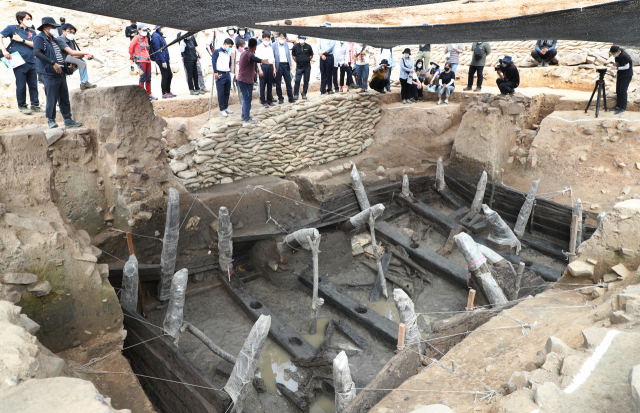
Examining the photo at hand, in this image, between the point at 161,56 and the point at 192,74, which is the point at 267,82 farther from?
the point at 161,56

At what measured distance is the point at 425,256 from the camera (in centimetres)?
838

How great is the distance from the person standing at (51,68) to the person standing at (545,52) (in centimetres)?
1350

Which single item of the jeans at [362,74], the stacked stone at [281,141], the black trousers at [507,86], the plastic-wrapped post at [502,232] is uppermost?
the jeans at [362,74]

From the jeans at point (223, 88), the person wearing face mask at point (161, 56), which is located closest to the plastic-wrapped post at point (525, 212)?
the jeans at point (223, 88)

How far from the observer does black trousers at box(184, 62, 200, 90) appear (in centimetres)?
1045

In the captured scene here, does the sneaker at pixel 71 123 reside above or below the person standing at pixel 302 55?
below

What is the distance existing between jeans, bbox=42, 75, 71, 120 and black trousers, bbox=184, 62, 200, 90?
3623mm

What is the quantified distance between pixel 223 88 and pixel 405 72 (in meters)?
5.27

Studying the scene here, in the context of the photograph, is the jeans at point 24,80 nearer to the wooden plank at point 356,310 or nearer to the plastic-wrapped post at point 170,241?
the plastic-wrapped post at point 170,241

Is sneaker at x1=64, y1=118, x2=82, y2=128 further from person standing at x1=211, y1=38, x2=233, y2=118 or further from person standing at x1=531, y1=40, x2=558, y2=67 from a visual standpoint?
person standing at x1=531, y1=40, x2=558, y2=67

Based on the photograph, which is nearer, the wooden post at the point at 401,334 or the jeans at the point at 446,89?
the wooden post at the point at 401,334

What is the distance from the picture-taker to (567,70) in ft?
42.3

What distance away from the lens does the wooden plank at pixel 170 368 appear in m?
4.70

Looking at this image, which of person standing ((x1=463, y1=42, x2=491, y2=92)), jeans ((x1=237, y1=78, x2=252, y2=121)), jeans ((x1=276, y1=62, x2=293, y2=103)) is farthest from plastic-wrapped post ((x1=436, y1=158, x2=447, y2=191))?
jeans ((x1=237, y1=78, x2=252, y2=121))
